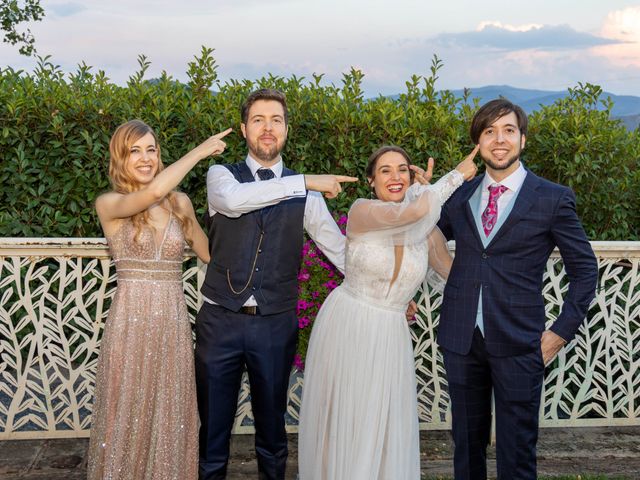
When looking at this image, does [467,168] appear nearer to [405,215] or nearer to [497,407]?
[405,215]

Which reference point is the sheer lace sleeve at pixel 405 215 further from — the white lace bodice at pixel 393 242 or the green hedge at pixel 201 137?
the green hedge at pixel 201 137

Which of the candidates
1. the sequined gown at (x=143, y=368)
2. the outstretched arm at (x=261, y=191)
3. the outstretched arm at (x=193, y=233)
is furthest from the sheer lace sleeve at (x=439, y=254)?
the sequined gown at (x=143, y=368)

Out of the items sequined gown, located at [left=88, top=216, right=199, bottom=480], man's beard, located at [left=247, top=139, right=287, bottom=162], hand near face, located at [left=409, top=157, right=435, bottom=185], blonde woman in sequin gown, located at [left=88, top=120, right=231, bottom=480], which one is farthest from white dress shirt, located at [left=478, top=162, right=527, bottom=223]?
sequined gown, located at [left=88, top=216, right=199, bottom=480]

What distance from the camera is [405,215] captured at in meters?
3.74

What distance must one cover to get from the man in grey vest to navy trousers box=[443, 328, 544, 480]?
3.27ft

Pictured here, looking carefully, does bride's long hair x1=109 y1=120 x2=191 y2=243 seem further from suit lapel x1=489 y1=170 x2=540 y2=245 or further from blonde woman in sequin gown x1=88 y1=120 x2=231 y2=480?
suit lapel x1=489 y1=170 x2=540 y2=245

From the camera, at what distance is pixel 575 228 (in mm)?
3648

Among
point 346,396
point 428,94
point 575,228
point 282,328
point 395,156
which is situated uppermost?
point 428,94

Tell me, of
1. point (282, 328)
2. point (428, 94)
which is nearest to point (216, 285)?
point (282, 328)

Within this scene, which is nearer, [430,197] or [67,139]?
[430,197]

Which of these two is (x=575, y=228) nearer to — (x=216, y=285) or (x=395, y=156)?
(x=395, y=156)

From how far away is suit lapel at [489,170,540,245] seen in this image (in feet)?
11.9

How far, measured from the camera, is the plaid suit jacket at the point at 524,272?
363 cm

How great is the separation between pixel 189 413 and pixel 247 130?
5.41 ft
